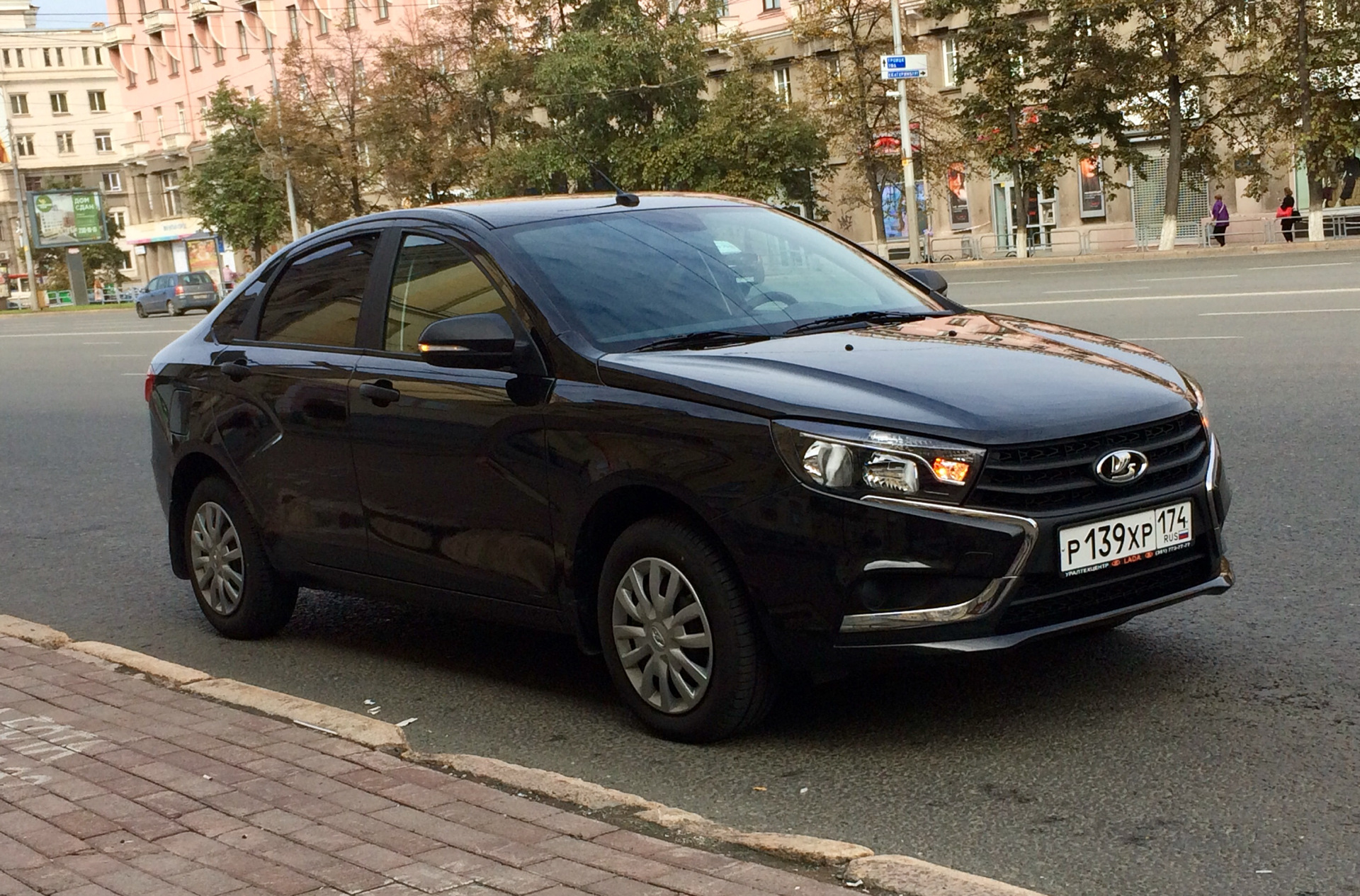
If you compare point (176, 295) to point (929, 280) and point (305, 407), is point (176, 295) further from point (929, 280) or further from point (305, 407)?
point (929, 280)

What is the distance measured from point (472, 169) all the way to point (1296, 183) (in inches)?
985

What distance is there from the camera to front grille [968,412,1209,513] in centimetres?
→ 442

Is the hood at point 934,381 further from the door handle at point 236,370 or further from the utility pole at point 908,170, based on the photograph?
the utility pole at point 908,170

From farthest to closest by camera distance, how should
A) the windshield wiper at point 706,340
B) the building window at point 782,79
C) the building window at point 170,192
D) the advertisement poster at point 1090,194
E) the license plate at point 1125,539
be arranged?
the building window at point 170,192
the building window at point 782,79
the advertisement poster at point 1090,194
the windshield wiper at point 706,340
the license plate at point 1125,539

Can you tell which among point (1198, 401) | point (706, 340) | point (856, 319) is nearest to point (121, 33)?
point (856, 319)

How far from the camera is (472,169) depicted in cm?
5406

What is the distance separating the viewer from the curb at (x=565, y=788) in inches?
142

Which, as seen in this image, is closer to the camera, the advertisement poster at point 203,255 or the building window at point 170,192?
the advertisement poster at point 203,255

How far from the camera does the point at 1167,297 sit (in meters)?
22.3

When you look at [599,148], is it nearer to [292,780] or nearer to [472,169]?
[472,169]

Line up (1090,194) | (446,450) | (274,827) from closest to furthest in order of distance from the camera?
(274,827) → (446,450) → (1090,194)

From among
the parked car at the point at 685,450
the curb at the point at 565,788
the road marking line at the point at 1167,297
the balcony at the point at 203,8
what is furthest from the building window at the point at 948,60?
the curb at the point at 565,788

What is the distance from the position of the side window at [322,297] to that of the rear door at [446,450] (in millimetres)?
181

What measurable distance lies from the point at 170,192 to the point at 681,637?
311ft
